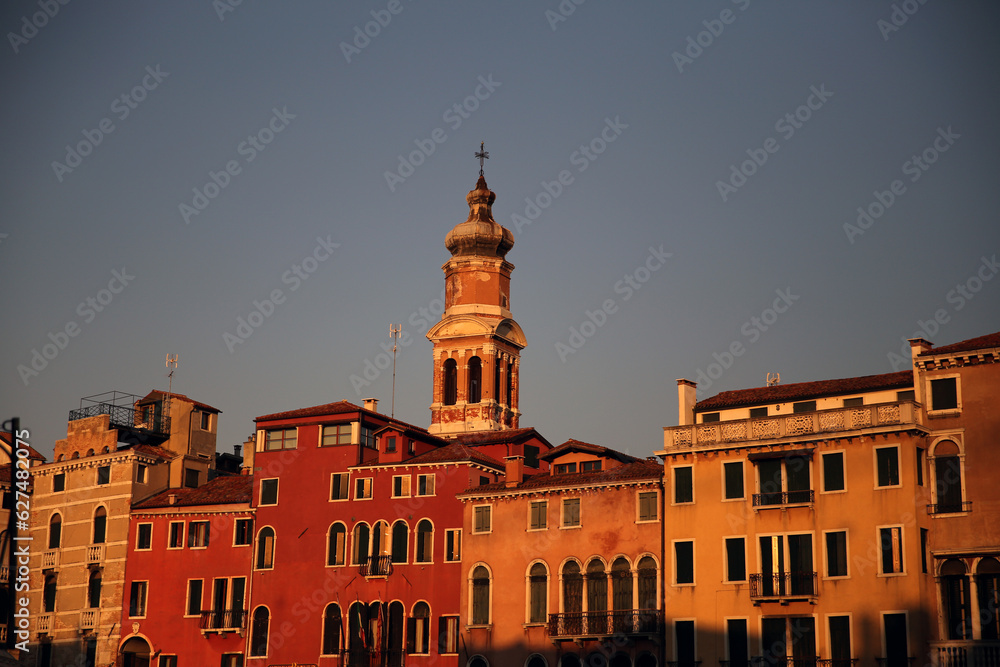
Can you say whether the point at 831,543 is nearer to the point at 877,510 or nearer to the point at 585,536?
the point at 877,510

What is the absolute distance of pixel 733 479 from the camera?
2147 inches

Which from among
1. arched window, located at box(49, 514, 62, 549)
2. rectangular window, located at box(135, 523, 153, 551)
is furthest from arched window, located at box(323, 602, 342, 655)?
arched window, located at box(49, 514, 62, 549)

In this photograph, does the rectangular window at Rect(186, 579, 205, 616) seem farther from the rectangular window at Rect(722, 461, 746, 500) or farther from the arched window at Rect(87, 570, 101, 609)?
the rectangular window at Rect(722, 461, 746, 500)

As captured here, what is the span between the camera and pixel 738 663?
52438mm

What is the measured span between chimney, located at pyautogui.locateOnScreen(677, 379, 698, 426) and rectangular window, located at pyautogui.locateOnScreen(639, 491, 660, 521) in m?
3.54

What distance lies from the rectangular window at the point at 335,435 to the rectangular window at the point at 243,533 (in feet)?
16.6

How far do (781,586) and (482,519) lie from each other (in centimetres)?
1355

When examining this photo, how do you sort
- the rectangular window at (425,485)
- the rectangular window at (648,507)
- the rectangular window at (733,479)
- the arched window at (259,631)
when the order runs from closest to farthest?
the rectangular window at (733,479) → the rectangular window at (648,507) → the rectangular window at (425,485) → the arched window at (259,631)

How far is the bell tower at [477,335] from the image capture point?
83.8 meters

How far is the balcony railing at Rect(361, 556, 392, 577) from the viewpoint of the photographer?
61625 mm

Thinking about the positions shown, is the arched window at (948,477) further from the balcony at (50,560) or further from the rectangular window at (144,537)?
the balcony at (50,560)

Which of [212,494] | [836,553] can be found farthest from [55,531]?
[836,553]

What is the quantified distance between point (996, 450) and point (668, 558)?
12.6m

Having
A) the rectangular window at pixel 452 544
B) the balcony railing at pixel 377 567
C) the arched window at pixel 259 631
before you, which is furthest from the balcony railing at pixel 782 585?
the arched window at pixel 259 631
